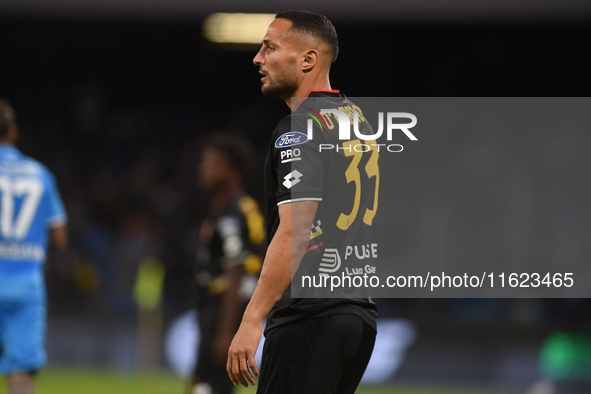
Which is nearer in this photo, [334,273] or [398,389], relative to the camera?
[334,273]

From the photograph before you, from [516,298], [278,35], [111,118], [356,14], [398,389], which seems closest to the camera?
[278,35]

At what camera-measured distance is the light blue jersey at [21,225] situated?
5453 mm

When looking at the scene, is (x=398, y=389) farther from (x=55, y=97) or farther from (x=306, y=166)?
(x=55, y=97)

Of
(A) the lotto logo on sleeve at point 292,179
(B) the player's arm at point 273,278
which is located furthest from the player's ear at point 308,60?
(B) the player's arm at point 273,278

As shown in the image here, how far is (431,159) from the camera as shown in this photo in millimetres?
15258

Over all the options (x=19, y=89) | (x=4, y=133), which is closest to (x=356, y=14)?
(x=19, y=89)

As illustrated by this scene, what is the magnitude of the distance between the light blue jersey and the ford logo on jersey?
134 inches

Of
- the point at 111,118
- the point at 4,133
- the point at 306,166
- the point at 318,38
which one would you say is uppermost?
the point at 111,118

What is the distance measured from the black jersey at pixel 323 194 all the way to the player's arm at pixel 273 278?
0.26 feet

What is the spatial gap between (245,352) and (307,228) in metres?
0.46

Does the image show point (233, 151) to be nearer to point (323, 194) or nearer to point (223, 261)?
point (223, 261)

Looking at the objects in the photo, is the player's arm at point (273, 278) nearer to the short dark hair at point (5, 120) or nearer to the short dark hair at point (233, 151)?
the short dark hair at point (233, 151)

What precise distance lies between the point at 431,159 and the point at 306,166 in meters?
12.9

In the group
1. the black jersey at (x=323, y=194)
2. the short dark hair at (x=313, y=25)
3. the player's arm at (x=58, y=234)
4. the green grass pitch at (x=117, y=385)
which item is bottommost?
the green grass pitch at (x=117, y=385)
